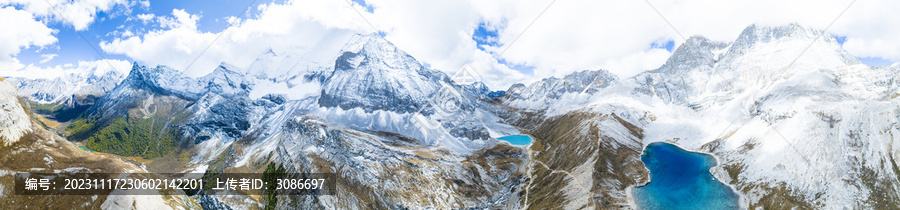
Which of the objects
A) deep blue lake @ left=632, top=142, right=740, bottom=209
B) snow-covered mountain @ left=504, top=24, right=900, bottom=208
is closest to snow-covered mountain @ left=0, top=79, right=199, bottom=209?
snow-covered mountain @ left=504, top=24, right=900, bottom=208

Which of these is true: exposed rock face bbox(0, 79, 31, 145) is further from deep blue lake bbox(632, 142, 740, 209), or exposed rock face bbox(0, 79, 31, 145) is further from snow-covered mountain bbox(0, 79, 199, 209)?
deep blue lake bbox(632, 142, 740, 209)

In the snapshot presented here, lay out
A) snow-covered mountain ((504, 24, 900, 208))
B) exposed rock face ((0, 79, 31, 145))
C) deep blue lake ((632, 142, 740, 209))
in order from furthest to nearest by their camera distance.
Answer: deep blue lake ((632, 142, 740, 209)) → snow-covered mountain ((504, 24, 900, 208)) → exposed rock face ((0, 79, 31, 145))

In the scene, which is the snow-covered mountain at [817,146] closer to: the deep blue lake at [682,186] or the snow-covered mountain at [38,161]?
the deep blue lake at [682,186]

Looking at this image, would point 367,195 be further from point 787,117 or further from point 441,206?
point 787,117

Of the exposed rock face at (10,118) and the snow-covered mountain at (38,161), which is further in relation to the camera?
the exposed rock face at (10,118)

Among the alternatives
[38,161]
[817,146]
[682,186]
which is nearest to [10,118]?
[38,161]

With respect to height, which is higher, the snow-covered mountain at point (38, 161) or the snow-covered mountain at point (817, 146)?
the snow-covered mountain at point (38, 161)

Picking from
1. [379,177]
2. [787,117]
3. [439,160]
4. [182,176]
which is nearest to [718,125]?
[787,117]

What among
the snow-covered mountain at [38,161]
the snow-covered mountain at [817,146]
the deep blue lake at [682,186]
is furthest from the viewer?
the deep blue lake at [682,186]

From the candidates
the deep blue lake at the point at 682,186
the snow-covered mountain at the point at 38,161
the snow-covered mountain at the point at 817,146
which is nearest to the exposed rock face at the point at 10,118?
the snow-covered mountain at the point at 38,161

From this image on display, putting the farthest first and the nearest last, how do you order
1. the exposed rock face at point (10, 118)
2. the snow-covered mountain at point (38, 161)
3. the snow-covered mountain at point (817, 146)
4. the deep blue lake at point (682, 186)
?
the deep blue lake at point (682, 186) < the snow-covered mountain at point (817, 146) < the exposed rock face at point (10, 118) < the snow-covered mountain at point (38, 161)
